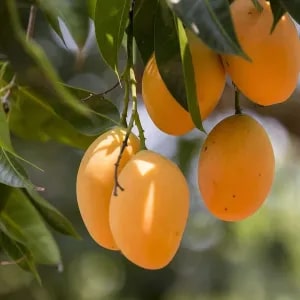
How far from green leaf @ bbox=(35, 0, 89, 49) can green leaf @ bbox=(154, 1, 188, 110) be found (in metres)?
0.06

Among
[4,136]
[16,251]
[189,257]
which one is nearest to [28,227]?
[16,251]

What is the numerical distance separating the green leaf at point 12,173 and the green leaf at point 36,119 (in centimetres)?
18

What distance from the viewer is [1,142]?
77cm

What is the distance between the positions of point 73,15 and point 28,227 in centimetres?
30

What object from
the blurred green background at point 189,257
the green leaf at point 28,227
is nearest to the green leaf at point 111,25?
the green leaf at point 28,227

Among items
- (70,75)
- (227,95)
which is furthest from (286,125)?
(70,75)

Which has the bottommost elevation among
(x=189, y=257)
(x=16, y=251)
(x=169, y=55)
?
(x=189, y=257)

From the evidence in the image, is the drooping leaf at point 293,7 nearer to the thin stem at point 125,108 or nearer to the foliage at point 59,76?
the foliage at point 59,76

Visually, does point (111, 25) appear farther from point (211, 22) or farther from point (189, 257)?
point (189, 257)

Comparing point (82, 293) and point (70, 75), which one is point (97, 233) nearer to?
point (70, 75)

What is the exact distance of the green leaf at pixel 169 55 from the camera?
693 mm

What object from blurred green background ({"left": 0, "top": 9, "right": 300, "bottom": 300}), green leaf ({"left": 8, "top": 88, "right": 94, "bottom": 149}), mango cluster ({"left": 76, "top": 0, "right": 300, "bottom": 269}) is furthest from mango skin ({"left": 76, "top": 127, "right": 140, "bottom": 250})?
blurred green background ({"left": 0, "top": 9, "right": 300, "bottom": 300})

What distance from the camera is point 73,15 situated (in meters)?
0.68

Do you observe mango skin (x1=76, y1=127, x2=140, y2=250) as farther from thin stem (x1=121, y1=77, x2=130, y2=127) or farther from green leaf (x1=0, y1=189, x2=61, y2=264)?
green leaf (x1=0, y1=189, x2=61, y2=264)
